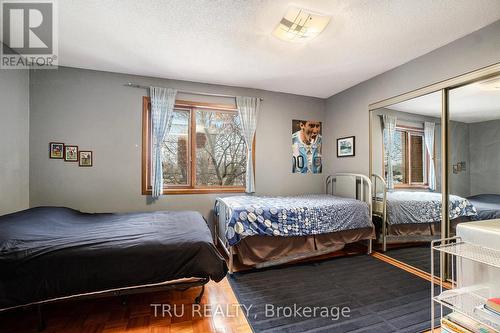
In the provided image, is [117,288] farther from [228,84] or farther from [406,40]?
[406,40]

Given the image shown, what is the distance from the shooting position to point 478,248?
1037 mm

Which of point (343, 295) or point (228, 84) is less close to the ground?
→ point (228, 84)

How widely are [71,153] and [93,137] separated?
33 cm

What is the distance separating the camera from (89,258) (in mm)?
1549

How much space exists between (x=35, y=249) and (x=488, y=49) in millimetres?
4073

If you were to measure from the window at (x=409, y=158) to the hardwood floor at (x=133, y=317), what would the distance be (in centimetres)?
255

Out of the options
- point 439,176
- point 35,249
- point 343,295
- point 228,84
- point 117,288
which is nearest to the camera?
point 35,249

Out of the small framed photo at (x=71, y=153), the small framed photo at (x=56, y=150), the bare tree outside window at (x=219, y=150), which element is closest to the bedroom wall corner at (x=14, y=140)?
the small framed photo at (x=56, y=150)

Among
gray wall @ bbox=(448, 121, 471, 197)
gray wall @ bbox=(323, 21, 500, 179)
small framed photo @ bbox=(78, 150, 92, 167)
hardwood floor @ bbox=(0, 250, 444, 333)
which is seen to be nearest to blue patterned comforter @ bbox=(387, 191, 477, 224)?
gray wall @ bbox=(448, 121, 471, 197)

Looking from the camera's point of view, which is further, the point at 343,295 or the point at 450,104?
the point at 450,104

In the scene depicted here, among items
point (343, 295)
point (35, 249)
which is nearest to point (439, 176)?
point (343, 295)

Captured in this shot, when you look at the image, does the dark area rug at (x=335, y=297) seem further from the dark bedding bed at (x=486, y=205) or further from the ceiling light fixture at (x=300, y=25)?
the ceiling light fixture at (x=300, y=25)

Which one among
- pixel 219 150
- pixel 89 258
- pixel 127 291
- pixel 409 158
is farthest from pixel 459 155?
pixel 89 258

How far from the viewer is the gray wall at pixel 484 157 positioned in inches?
79.2
